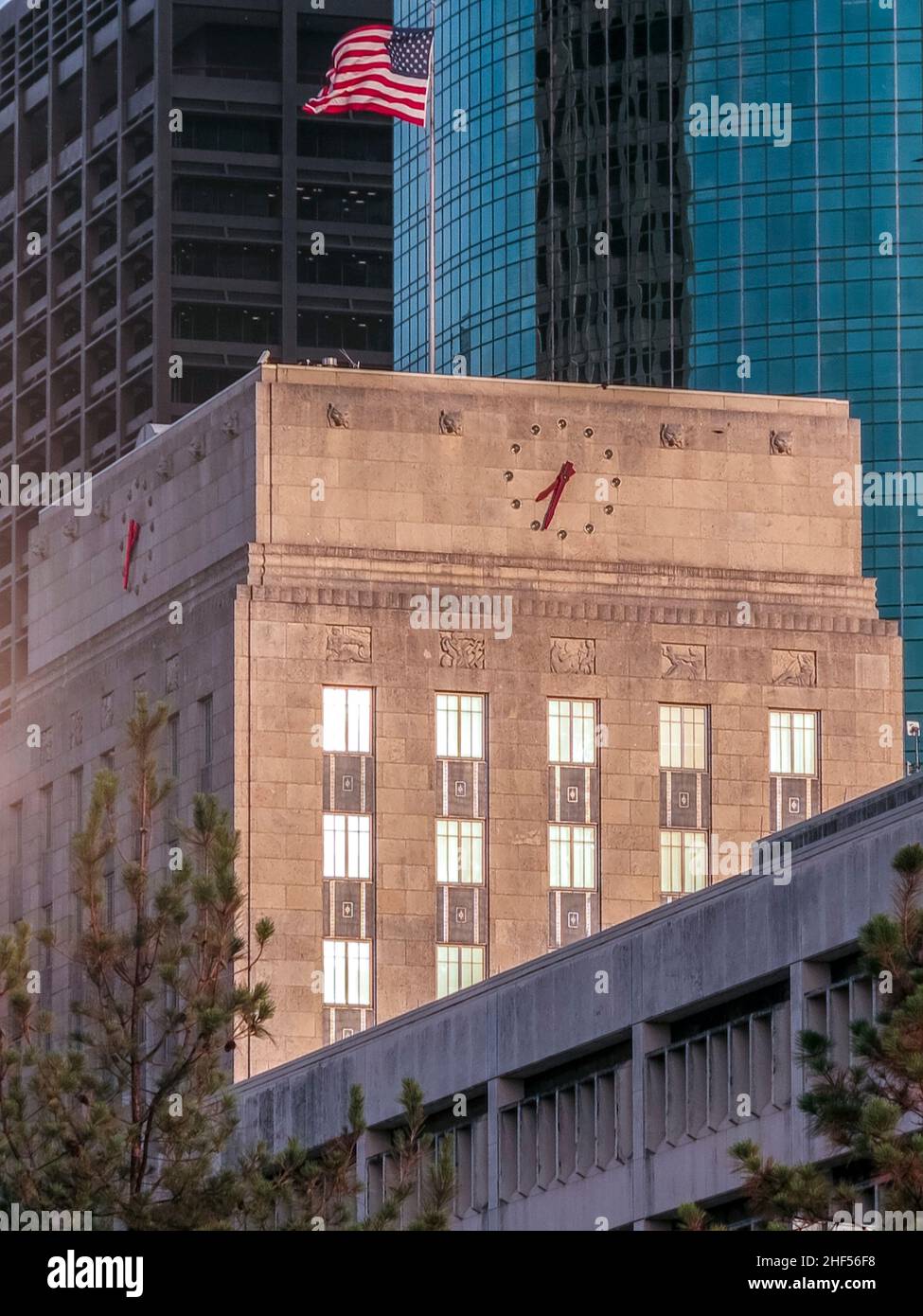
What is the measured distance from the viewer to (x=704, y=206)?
184625 mm

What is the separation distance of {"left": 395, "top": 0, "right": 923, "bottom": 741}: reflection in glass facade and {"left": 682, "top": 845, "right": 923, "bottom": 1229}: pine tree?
14384 cm

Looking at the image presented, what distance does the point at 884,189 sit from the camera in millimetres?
183125

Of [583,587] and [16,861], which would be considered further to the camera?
[16,861]

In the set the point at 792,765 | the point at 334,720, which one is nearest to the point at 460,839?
A: the point at 334,720

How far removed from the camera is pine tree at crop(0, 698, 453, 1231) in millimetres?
42781

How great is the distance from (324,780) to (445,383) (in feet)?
39.1

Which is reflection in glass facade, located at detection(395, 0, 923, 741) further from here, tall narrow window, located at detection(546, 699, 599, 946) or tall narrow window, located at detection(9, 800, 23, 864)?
tall narrow window, located at detection(546, 699, 599, 946)

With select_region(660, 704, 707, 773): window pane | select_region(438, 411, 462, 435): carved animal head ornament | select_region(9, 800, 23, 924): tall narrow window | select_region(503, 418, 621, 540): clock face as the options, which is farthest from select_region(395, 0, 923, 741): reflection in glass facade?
select_region(438, 411, 462, 435): carved animal head ornament

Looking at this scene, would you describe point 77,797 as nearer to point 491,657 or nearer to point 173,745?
point 173,745

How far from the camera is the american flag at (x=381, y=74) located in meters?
95.1

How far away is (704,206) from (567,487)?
84.5 metres
